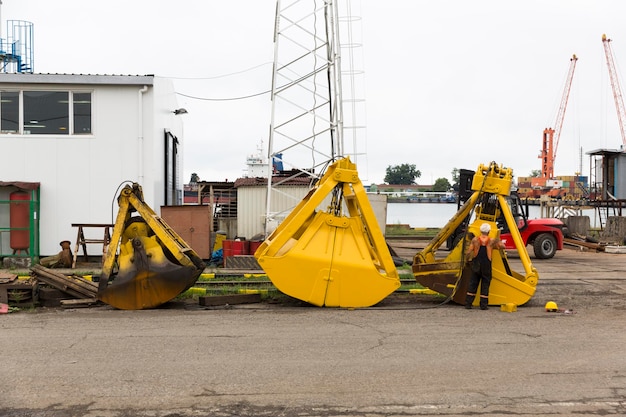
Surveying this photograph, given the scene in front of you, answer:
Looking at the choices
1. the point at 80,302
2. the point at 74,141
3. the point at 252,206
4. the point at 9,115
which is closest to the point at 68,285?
the point at 80,302

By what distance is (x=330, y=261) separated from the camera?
40.1 feet

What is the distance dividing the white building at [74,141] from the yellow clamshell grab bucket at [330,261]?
8.60 metres

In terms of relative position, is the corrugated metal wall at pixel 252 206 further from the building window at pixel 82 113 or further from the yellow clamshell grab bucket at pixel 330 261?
the yellow clamshell grab bucket at pixel 330 261

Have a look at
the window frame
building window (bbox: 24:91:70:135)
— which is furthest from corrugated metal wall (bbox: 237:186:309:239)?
building window (bbox: 24:91:70:135)

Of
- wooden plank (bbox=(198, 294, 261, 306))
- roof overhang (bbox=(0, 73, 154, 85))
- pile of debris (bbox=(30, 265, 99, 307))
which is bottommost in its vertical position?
wooden plank (bbox=(198, 294, 261, 306))

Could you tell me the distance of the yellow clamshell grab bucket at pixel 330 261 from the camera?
12227 mm

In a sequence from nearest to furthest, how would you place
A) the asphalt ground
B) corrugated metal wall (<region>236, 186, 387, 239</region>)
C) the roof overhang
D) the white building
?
the asphalt ground
the roof overhang
the white building
corrugated metal wall (<region>236, 186, 387, 239</region>)

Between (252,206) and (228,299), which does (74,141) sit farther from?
(228,299)

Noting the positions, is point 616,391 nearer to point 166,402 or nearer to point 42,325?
point 166,402

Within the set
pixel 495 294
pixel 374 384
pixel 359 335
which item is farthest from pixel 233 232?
pixel 374 384

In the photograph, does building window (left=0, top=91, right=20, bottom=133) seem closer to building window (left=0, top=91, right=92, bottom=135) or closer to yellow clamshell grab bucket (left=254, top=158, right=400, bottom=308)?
building window (left=0, top=91, right=92, bottom=135)

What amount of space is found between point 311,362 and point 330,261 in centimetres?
388

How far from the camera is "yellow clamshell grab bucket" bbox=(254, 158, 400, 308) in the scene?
12.2m

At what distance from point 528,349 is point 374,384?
2762 millimetres
